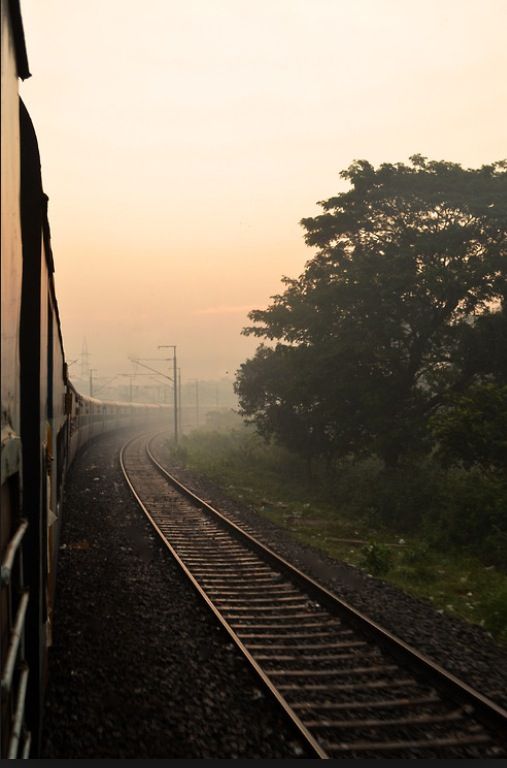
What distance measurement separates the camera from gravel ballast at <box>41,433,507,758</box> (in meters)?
5.04

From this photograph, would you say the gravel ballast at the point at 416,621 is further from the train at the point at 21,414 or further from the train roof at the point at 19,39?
the train roof at the point at 19,39

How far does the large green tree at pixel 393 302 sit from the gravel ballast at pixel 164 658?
25.8 feet

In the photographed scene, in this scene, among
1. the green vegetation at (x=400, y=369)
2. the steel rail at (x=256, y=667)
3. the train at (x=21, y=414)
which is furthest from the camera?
the green vegetation at (x=400, y=369)

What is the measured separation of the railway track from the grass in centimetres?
206

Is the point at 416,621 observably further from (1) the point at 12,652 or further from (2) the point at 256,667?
(1) the point at 12,652

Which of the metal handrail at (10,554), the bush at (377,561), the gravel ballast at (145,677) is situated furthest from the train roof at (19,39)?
the bush at (377,561)

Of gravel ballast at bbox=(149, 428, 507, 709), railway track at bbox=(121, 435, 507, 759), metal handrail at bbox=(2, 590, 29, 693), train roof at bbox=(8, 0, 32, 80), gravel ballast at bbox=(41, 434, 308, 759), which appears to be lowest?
gravel ballast at bbox=(149, 428, 507, 709)

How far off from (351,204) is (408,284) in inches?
180

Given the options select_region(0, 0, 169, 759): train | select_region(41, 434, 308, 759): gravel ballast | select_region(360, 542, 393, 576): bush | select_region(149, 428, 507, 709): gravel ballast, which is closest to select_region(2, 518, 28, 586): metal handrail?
select_region(0, 0, 169, 759): train

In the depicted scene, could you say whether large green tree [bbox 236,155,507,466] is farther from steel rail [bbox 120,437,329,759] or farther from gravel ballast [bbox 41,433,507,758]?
steel rail [bbox 120,437,329,759]

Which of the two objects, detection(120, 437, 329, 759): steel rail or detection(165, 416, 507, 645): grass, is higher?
detection(120, 437, 329, 759): steel rail

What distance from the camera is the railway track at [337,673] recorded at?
5.09 metres

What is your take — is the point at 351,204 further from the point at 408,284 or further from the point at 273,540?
the point at 273,540

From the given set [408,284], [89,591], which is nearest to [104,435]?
[408,284]
